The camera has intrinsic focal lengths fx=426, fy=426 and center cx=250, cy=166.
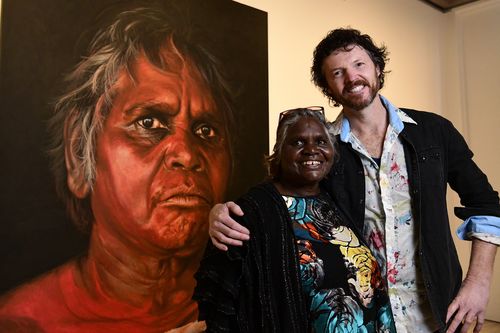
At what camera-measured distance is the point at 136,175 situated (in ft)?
5.96

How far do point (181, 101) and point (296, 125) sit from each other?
84 centimetres

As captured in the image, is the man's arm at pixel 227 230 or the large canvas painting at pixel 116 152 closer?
the man's arm at pixel 227 230

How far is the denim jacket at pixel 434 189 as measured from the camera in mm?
1341

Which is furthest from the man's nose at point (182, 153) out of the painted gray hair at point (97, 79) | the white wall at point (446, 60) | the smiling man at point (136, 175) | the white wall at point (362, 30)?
the white wall at point (446, 60)

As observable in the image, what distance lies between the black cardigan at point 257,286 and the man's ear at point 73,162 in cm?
77

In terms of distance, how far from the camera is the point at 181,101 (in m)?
1.94

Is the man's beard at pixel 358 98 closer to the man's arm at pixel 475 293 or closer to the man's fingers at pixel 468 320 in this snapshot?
the man's arm at pixel 475 293

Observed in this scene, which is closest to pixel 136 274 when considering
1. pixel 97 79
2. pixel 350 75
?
pixel 97 79

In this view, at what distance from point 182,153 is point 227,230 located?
36.2 inches

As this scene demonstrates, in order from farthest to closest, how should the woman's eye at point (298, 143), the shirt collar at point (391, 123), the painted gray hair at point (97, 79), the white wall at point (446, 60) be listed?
the white wall at point (446, 60) → the painted gray hair at point (97, 79) → the shirt collar at point (391, 123) → the woman's eye at point (298, 143)

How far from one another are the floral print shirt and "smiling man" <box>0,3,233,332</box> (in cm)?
85

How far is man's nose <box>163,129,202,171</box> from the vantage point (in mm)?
1900

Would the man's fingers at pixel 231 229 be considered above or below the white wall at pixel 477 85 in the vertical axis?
below

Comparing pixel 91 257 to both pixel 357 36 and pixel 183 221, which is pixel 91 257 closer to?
pixel 183 221
